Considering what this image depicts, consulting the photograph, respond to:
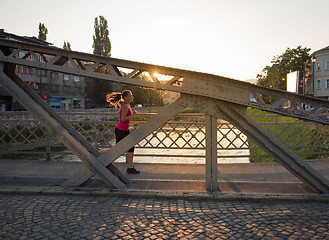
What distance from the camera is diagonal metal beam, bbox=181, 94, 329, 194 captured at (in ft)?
17.8

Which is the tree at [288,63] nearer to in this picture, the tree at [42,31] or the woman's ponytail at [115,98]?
the tree at [42,31]

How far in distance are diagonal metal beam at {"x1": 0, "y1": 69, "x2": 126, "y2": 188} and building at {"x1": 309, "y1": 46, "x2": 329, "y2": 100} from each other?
6033cm

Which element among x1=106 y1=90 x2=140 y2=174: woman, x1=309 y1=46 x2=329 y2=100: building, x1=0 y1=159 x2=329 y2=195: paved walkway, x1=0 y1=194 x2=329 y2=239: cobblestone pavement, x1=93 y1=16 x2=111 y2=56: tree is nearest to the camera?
x1=0 y1=194 x2=329 y2=239: cobblestone pavement

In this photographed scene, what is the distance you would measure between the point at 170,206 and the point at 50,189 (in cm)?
230

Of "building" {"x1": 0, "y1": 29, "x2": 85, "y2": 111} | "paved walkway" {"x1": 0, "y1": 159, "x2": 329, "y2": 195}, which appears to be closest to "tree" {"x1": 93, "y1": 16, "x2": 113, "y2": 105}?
"building" {"x1": 0, "y1": 29, "x2": 85, "y2": 111}

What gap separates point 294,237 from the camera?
153 inches

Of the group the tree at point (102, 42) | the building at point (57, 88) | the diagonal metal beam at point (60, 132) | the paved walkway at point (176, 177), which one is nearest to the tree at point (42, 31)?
the building at point (57, 88)

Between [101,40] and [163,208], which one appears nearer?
[163,208]

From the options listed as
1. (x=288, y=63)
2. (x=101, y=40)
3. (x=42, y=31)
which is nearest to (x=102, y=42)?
(x=101, y=40)

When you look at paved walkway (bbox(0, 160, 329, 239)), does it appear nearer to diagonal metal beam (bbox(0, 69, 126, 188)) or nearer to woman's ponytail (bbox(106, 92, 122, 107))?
diagonal metal beam (bbox(0, 69, 126, 188))

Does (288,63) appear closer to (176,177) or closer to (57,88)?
(57,88)

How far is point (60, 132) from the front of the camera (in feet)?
18.6

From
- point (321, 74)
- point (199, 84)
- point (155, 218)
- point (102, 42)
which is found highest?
point (102, 42)

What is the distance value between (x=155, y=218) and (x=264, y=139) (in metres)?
2.33
